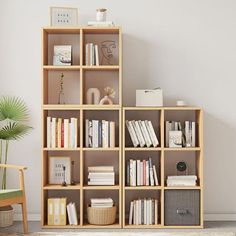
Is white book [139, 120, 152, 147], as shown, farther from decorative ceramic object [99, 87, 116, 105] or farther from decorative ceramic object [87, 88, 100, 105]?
decorative ceramic object [87, 88, 100, 105]

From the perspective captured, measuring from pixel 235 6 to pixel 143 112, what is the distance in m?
1.42

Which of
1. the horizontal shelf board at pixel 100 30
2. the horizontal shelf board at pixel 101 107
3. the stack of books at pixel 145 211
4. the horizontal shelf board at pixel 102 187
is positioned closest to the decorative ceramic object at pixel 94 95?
the horizontal shelf board at pixel 101 107

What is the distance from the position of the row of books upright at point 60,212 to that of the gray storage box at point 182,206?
891 millimetres

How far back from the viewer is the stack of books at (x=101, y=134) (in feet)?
16.5

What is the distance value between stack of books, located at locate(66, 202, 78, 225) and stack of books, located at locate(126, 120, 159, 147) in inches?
33.1

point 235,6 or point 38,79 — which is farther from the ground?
point 235,6

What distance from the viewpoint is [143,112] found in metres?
5.31

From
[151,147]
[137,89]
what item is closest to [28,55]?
[137,89]

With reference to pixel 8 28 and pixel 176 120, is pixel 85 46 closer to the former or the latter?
pixel 8 28

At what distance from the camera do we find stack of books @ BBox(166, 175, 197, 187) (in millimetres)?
5023

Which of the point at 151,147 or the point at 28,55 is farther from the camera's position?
the point at 28,55

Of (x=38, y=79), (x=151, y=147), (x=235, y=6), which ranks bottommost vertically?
(x=151, y=147)

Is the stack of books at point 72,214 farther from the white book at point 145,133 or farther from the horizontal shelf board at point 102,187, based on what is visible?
the white book at point 145,133

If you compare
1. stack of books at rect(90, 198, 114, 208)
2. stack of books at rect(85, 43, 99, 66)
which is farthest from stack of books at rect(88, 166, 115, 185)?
stack of books at rect(85, 43, 99, 66)
